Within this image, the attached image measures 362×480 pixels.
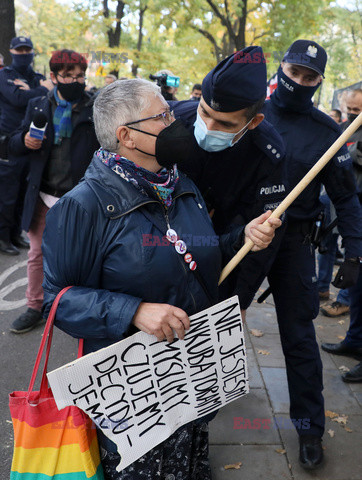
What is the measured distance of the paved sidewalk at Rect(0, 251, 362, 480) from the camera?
2709 mm

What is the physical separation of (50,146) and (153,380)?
2.60 m

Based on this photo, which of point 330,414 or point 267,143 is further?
point 330,414

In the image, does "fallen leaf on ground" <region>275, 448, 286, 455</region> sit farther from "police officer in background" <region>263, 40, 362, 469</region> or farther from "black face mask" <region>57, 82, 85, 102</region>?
"black face mask" <region>57, 82, 85, 102</region>

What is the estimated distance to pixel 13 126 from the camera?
5984 millimetres

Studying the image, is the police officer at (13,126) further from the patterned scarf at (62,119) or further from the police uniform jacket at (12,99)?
the patterned scarf at (62,119)

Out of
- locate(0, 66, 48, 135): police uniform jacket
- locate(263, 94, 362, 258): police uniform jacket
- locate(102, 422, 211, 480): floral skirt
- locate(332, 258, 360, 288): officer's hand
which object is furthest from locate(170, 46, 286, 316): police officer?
locate(0, 66, 48, 135): police uniform jacket

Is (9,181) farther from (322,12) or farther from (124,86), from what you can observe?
(322,12)

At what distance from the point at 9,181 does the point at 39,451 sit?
4990 millimetres

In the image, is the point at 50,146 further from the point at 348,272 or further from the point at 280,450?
the point at 280,450

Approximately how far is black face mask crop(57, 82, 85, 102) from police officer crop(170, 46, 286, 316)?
1.52 meters

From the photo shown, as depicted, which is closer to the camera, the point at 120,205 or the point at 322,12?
the point at 120,205

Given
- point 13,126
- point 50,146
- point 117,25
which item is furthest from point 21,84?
point 117,25

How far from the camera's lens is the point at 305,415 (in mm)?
2746

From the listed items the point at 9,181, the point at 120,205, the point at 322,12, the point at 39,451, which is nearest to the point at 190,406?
the point at 39,451
